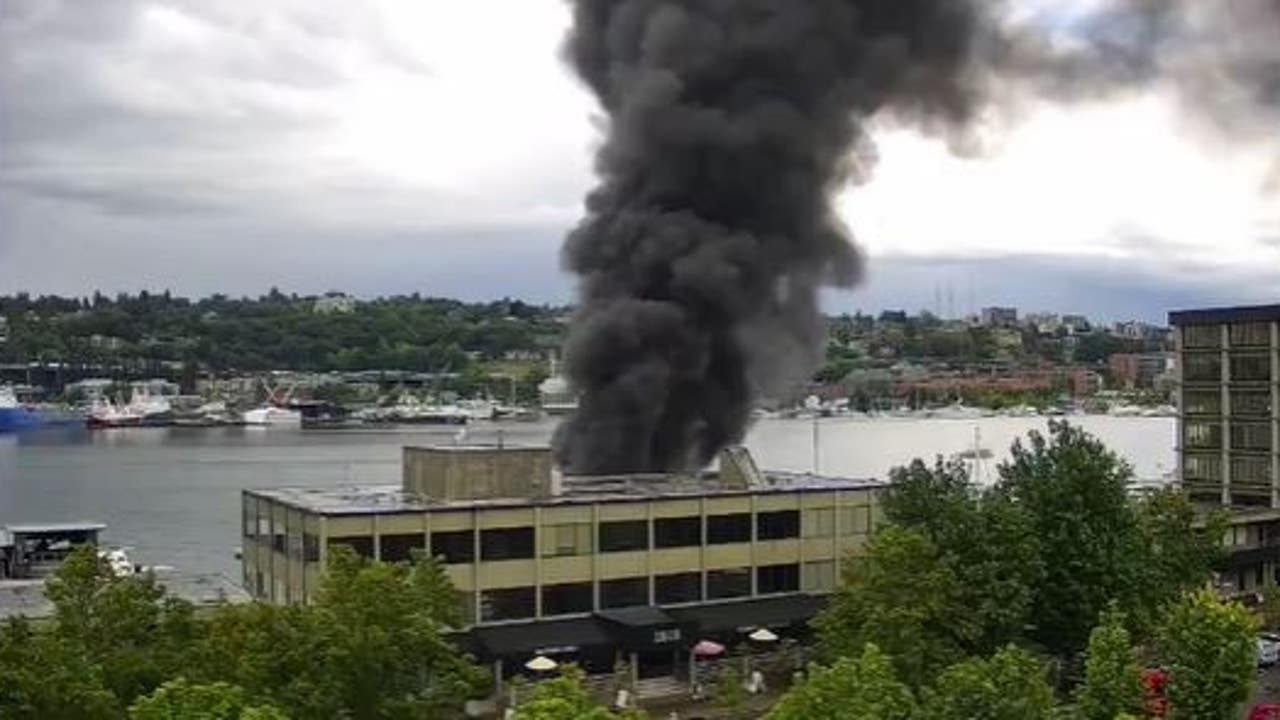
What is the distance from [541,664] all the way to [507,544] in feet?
11.6

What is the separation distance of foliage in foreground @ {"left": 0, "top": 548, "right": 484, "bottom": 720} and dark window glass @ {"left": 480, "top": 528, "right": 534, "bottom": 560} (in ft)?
28.5

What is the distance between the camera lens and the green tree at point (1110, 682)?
27297 mm

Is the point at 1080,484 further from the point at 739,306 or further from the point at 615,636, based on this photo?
the point at 739,306

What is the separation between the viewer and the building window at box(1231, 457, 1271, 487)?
194 feet

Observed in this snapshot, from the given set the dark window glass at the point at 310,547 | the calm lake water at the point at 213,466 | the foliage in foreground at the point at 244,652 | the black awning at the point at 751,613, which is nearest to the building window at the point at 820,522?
the black awning at the point at 751,613

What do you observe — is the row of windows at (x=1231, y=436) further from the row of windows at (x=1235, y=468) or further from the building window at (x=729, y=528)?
the building window at (x=729, y=528)

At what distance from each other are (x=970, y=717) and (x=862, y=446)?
152 metres

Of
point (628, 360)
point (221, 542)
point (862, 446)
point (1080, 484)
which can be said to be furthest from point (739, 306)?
point (862, 446)

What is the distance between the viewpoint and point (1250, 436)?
59.6 metres

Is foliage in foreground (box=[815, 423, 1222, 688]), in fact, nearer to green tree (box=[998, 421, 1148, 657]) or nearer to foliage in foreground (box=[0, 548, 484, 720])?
green tree (box=[998, 421, 1148, 657])

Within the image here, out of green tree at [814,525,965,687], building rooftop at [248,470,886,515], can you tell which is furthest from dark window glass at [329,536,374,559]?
green tree at [814,525,965,687]

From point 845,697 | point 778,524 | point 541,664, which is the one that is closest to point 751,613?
point 778,524

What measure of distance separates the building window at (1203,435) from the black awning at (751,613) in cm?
2548

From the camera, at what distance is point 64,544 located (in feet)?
225
